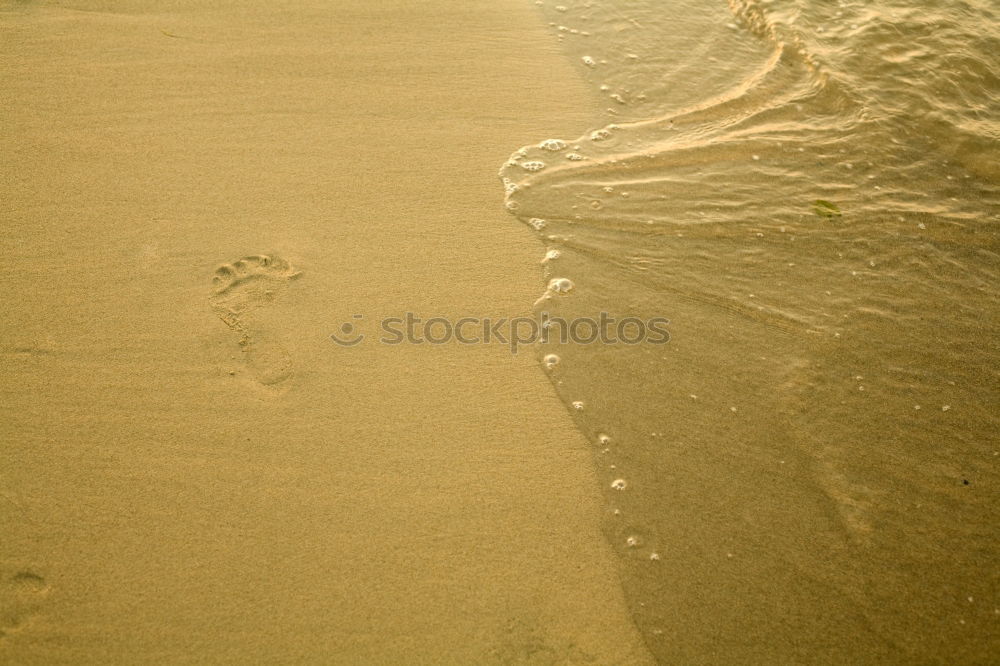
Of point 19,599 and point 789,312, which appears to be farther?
point 789,312

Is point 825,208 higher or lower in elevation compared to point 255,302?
higher

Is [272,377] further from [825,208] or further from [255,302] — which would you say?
[825,208]

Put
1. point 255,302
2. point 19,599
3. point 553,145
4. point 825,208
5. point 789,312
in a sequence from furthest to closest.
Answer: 1. point 553,145
2. point 825,208
3. point 789,312
4. point 255,302
5. point 19,599

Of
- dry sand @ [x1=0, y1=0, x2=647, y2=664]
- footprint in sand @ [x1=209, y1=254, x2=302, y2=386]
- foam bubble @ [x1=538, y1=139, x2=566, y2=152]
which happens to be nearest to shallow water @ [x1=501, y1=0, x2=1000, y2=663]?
foam bubble @ [x1=538, y1=139, x2=566, y2=152]

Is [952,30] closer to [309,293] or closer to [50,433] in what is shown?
[309,293]

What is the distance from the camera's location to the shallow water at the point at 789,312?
5.86 feet

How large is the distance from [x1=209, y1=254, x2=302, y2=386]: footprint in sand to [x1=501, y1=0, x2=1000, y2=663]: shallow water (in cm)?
93

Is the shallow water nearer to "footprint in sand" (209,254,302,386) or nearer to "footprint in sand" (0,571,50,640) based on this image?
"footprint in sand" (209,254,302,386)

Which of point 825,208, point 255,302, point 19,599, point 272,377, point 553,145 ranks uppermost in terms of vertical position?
point 553,145

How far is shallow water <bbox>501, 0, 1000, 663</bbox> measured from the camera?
70.3 inches

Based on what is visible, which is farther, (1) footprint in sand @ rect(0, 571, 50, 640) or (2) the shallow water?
(2) the shallow water

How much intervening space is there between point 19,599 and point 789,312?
254cm

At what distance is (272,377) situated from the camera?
2121 millimetres

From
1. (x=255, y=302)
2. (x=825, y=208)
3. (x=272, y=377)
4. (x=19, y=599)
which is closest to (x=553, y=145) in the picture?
(x=825, y=208)
